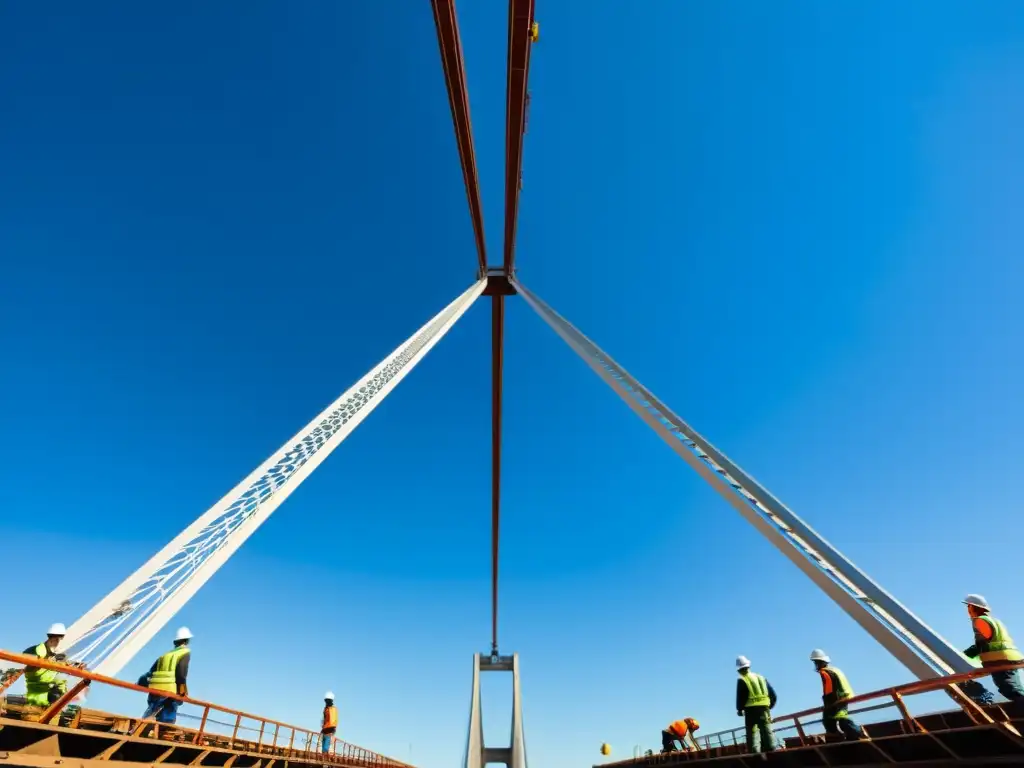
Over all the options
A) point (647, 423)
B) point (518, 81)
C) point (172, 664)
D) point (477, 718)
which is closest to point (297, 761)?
point (172, 664)

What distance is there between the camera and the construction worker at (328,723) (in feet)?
43.7

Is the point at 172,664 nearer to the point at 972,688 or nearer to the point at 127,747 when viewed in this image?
the point at 127,747

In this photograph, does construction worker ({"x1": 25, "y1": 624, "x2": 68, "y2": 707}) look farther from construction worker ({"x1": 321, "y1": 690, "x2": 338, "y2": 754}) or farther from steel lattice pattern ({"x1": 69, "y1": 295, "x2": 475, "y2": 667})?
construction worker ({"x1": 321, "y1": 690, "x2": 338, "y2": 754})

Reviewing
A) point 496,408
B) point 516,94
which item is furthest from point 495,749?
point 516,94

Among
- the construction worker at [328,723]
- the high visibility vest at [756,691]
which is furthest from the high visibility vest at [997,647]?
the construction worker at [328,723]

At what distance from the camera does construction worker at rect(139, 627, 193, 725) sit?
657 cm

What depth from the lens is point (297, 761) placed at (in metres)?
Answer: 10.1

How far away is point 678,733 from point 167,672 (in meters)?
12.6

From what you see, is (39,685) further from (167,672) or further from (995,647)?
(995,647)

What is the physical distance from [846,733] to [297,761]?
947 cm

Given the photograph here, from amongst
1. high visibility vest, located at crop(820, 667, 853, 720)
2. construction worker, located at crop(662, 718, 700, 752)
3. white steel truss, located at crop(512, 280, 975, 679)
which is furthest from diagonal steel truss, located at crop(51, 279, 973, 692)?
construction worker, located at crop(662, 718, 700, 752)

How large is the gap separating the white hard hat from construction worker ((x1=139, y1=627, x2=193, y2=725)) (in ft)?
30.3

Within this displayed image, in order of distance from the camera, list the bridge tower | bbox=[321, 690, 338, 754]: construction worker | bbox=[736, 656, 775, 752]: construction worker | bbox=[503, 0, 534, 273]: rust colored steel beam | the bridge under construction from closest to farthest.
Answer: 1. the bridge under construction
2. bbox=[736, 656, 775, 752]: construction worker
3. bbox=[503, 0, 534, 273]: rust colored steel beam
4. bbox=[321, 690, 338, 754]: construction worker
5. the bridge tower

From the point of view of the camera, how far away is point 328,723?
13609mm
